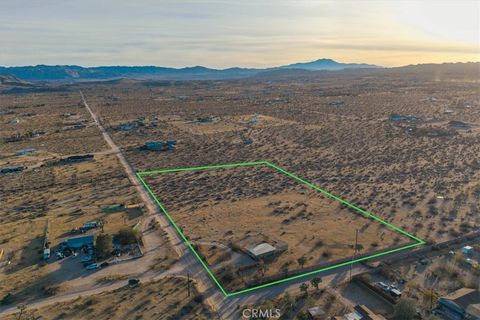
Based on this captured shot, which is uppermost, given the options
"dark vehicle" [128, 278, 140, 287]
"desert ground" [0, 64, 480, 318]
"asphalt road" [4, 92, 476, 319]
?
"desert ground" [0, 64, 480, 318]

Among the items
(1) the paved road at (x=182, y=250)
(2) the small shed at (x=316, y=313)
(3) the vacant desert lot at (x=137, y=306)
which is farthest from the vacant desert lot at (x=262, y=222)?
(2) the small shed at (x=316, y=313)

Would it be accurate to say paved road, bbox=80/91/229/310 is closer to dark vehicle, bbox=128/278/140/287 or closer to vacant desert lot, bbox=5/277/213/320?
vacant desert lot, bbox=5/277/213/320

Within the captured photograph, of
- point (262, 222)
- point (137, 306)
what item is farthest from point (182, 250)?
point (262, 222)

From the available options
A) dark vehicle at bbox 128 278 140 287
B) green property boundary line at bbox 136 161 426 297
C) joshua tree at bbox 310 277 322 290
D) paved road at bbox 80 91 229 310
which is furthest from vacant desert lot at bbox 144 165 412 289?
dark vehicle at bbox 128 278 140 287

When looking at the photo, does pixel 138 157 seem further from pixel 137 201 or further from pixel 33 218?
pixel 33 218

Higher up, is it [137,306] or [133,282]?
[133,282]

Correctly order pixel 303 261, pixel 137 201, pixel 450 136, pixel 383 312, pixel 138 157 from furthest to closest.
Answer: pixel 450 136 < pixel 138 157 < pixel 137 201 < pixel 303 261 < pixel 383 312

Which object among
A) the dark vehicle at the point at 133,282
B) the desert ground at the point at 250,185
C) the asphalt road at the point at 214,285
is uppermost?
the desert ground at the point at 250,185

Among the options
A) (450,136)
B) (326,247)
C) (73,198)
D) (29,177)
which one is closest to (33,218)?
(73,198)

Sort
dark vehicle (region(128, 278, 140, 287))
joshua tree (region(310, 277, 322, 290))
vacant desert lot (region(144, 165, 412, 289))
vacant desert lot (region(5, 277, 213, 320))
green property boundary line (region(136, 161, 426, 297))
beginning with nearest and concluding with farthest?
1. vacant desert lot (region(5, 277, 213, 320))
2. joshua tree (region(310, 277, 322, 290))
3. dark vehicle (region(128, 278, 140, 287))
4. green property boundary line (region(136, 161, 426, 297))
5. vacant desert lot (region(144, 165, 412, 289))

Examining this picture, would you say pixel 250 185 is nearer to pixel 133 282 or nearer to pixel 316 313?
pixel 133 282

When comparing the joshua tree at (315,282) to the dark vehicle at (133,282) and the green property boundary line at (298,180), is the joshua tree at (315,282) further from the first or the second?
the dark vehicle at (133,282)
